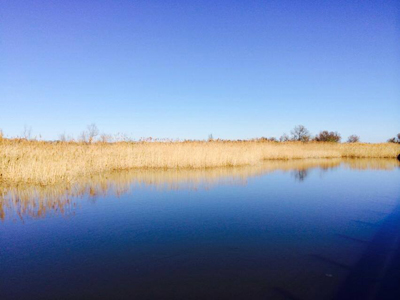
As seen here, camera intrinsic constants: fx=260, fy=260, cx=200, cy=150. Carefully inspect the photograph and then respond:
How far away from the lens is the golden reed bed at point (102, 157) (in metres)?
8.00

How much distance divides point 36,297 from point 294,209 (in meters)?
4.75

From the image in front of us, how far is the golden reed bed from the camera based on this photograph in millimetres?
7998

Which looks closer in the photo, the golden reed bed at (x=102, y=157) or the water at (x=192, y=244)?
the water at (x=192, y=244)

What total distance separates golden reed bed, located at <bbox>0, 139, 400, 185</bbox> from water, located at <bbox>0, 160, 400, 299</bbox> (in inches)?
55.5

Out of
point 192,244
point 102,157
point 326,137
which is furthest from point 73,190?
point 326,137

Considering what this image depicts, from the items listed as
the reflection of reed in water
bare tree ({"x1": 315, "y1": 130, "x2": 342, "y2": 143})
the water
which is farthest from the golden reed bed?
bare tree ({"x1": 315, "y1": 130, "x2": 342, "y2": 143})

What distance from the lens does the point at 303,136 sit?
130ft

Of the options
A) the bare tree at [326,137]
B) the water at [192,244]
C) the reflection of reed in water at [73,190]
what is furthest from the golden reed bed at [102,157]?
the bare tree at [326,137]

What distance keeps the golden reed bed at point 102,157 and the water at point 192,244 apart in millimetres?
1409

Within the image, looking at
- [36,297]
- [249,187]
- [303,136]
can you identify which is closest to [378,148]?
[303,136]

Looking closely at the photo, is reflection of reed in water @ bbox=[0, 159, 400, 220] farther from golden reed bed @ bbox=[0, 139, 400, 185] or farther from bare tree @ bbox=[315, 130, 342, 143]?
bare tree @ bbox=[315, 130, 342, 143]

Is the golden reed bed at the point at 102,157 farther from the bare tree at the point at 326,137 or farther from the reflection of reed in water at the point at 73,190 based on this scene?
the bare tree at the point at 326,137

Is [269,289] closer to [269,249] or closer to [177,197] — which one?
[269,249]

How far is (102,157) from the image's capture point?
11.8m
